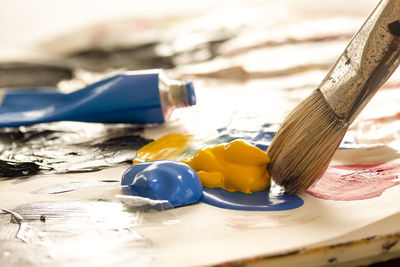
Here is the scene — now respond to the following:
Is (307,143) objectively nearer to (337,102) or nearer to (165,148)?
(337,102)

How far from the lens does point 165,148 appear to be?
87cm

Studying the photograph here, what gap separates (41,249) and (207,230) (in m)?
0.18

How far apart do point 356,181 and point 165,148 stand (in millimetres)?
321

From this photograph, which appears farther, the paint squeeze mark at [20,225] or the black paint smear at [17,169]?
the black paint smear at [17,169]

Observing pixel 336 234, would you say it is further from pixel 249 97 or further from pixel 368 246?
pixel 249 97

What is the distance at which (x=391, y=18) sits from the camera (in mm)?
581

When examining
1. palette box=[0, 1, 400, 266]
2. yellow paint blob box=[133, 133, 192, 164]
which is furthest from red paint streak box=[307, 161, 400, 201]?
yellow paint blob box=[133, 133, 192, 164]

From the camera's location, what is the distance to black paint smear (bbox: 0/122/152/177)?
2.64 feet

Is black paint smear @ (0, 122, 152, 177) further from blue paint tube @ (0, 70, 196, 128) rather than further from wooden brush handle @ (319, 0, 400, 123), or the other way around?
wooden brush handle @ (319, 0, 400, 123)

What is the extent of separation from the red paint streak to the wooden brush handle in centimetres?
11

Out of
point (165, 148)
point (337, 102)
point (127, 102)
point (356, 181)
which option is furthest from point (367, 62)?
point (127, 102)

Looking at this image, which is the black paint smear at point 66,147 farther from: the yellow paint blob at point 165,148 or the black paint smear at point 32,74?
the black paint smear at point 32,74

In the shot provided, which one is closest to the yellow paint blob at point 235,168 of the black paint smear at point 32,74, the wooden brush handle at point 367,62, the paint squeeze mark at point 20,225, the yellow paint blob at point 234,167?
the yellow paint blob at point 234,167

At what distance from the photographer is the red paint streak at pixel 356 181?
2.16 ft
